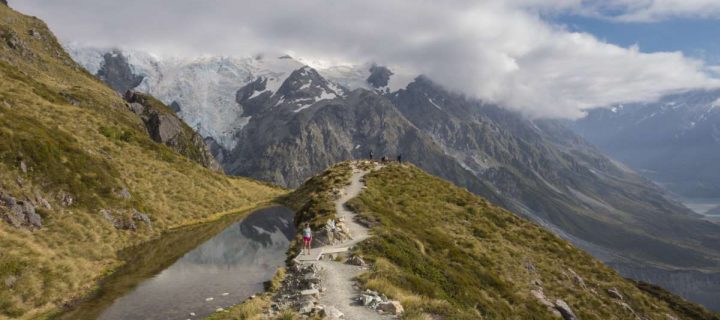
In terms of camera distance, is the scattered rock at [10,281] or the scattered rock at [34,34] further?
the scattered rock at [34,34]

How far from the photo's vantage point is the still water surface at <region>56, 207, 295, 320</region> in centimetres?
2905

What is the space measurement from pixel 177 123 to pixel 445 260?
460 feet

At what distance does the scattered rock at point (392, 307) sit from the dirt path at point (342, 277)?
0.51 meters

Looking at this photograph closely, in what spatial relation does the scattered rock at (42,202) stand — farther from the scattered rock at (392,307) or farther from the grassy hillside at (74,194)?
the scattered rock at (392,307)

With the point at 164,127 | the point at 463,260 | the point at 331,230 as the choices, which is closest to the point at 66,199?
the point at 331,230

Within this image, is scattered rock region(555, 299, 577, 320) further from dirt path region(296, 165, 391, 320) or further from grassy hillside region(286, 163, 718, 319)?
dirt path region(296, 165, 391, 320)

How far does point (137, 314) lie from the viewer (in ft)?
91.6

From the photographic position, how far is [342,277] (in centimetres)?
3023

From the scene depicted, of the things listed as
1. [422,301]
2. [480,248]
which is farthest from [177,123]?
[422,301]

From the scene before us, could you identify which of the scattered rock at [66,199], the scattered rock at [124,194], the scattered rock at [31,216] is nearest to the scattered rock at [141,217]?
the scattered rock at [124,194]

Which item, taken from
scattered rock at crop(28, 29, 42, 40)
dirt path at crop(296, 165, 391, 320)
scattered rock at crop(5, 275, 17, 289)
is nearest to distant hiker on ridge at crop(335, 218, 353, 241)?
dirt path at crop(296, 165, 391, 320)

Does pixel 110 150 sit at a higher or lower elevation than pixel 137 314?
higher

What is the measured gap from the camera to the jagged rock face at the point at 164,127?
14512 cm

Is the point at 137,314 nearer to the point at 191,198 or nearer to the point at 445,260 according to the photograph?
the point at 445,260
